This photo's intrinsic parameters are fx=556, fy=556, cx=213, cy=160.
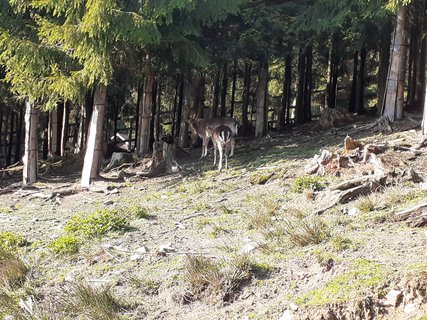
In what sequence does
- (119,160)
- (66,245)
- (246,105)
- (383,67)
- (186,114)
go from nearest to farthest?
(66,245) < (119,160) < (383,67) < (186,114) < (246,105)

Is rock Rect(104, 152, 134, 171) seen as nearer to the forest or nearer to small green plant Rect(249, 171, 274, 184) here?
the forest

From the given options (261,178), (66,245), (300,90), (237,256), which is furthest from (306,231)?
(300,90)

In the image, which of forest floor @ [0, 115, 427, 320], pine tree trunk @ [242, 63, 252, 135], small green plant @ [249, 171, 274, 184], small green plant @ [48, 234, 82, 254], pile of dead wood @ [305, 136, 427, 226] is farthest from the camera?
pine tree trunk @ [242, 63, 252, 135]

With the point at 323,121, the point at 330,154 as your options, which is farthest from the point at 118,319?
the point at 323,121

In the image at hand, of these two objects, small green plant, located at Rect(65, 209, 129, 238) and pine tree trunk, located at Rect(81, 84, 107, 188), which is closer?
small green plant, located at Rect(65, 209, 129, 238)

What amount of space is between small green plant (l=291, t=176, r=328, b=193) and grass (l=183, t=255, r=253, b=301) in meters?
3.69

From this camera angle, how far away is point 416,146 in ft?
38.0

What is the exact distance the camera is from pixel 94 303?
6176mm

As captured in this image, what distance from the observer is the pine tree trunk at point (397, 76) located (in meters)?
15.5

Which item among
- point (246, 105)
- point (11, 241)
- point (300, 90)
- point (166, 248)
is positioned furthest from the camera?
point (300, 90)

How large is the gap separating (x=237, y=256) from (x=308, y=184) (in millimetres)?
3869

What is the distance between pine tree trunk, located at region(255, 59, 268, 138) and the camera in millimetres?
19562

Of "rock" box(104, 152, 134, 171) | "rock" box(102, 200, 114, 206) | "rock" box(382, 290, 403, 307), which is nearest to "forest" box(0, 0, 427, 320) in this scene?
"rock" box(382, 290, 403, 307)

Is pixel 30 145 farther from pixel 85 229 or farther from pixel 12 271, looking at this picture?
pixel 12 271
